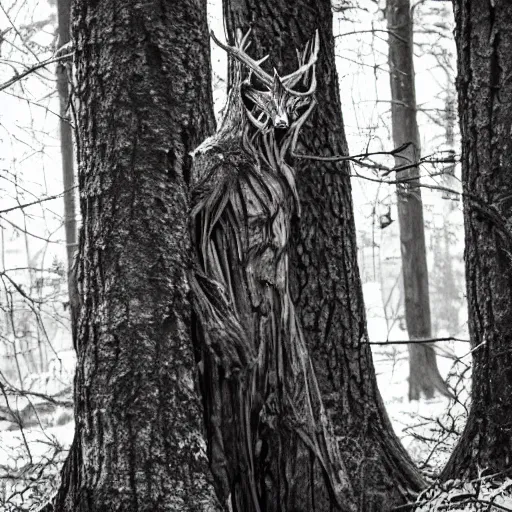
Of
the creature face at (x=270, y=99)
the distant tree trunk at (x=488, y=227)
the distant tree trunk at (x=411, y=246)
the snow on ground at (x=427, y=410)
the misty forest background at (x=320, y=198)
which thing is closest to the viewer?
the creature face at (x=270, y=99)

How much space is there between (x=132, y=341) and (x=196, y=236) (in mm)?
573

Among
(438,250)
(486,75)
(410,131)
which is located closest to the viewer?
(486,75)

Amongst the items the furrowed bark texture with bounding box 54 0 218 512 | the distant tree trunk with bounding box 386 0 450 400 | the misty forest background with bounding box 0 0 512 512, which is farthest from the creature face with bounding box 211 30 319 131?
the distant tree trunk with bounding box 386 0 450 400

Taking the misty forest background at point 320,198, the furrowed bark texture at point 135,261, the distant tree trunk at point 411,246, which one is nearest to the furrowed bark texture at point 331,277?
the misty forest background at point 320,198

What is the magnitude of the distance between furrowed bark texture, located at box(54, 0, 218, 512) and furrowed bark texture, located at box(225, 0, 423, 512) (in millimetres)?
1375

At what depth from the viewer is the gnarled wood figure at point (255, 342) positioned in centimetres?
272

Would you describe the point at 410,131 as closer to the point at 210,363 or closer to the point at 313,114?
the point at 313,114

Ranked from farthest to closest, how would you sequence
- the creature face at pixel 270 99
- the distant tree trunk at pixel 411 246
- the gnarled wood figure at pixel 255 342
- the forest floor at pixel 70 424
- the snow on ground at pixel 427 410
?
1. the distant tree trunk at pixel 411 246
2. the forest floor at pixel 70 424
3. the snow on ground at pixel 427 410
4. the creature face at pixel 270 99
5. the gnarled wood figure at pixel 255 342

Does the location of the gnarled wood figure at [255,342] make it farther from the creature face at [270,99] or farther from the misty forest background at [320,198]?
the misty forest background at [320,198]

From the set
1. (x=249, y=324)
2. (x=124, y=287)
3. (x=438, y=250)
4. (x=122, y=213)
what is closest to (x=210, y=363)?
(x=249, y=324)

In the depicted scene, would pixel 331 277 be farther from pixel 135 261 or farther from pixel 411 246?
pixel 411 246

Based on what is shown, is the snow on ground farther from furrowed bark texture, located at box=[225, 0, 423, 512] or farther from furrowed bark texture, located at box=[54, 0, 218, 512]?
→ furrowed bark texture, located at box=[54, 0, 218, 512]

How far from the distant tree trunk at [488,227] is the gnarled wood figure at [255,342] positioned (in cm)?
69

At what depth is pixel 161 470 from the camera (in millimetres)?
2359
